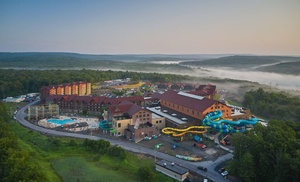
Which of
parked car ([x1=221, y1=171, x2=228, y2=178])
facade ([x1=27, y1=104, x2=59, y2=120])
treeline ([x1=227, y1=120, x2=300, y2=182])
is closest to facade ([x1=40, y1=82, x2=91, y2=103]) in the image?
facade ([x1=27, y1=104, x2=59, y2=120])

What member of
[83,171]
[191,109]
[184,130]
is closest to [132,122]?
[184,130]

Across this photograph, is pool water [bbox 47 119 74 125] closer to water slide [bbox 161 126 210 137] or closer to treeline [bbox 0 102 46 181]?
water slide [bbox 161 126 210 137]

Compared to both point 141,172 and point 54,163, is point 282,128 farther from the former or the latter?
point 54,163

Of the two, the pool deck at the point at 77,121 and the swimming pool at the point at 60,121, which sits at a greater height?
the pool deck at the point at 77,121

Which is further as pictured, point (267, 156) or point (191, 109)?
point (191, 109)

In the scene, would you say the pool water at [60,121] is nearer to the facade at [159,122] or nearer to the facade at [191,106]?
the facade at [159,122]

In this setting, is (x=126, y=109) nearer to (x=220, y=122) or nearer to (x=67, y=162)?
(x=220, y=122)

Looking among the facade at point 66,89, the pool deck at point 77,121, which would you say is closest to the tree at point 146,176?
the pool deck at point 77,121
